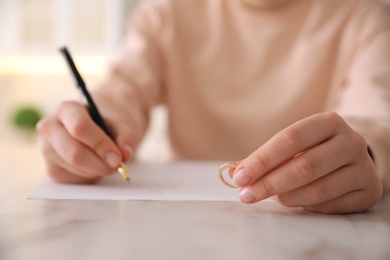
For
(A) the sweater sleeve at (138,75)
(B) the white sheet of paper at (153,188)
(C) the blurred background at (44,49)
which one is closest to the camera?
(B) the white sheet of paper at (153,188)

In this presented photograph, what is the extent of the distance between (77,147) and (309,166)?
0.25 m

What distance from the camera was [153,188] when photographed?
0.52m

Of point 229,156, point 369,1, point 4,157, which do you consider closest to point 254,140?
point 229,156

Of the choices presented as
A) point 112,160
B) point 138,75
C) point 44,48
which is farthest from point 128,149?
point 44,48

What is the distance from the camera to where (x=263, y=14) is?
87cm

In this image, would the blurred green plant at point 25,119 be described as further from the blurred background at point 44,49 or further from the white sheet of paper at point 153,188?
the white sheet of paper at point 153,188

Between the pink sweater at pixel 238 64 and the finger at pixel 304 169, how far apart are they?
15.6 inches

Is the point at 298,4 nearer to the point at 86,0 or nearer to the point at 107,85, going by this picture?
the point at 107,85

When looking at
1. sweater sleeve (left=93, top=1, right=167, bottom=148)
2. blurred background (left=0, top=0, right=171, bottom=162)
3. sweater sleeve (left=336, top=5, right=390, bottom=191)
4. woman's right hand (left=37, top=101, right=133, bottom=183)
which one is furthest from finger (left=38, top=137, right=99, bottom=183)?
blurred background (left=0, top=0, right=171, bottom=162)

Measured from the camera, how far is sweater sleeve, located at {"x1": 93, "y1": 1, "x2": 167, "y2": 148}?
732mm

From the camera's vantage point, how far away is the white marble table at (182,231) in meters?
0.31

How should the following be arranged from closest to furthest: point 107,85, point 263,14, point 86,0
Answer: point 107,85 → point 263,14 → point 86,0

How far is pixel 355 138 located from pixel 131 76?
0.50 meters

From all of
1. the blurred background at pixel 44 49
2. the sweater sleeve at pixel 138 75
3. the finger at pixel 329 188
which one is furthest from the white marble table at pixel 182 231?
the blurred background at pixel 44 49
